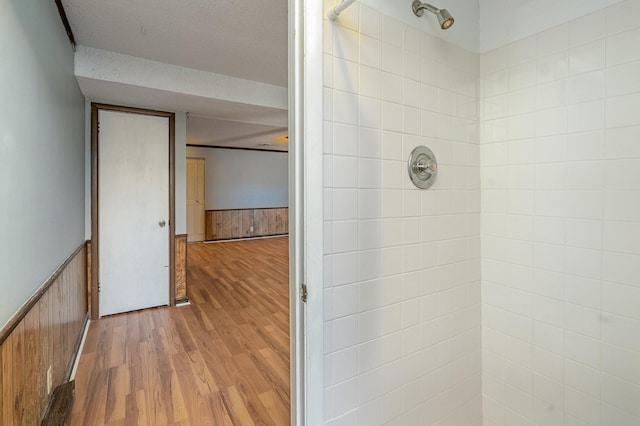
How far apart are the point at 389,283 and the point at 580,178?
34.9 inches

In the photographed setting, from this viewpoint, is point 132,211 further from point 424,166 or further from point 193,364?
point 424,166

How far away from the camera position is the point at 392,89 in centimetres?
119

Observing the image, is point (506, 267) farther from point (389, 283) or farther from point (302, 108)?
point (302, 108)

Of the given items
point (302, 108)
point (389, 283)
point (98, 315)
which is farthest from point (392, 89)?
point (98, 315)

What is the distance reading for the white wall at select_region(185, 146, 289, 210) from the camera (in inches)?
287

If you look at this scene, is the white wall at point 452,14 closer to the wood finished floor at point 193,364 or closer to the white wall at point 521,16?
the white wall at point 521,16

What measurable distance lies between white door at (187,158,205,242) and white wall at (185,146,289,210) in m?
0.14

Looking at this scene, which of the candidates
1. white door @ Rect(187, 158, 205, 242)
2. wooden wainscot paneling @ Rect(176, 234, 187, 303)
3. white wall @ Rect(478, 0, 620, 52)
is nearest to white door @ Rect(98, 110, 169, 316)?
wooden wainscot paneling @ Rect(176, 234, 187, 303)

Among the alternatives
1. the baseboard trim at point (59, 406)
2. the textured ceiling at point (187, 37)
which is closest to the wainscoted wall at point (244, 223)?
the textured ceiling at point (187, 37)

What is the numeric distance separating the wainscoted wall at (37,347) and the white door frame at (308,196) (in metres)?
0.99

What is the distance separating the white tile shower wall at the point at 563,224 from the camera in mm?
1108

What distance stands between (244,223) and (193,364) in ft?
18.6

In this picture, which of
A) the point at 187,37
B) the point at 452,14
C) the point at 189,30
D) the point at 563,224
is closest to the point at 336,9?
the point at 452,14

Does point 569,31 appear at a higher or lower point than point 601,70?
higher
